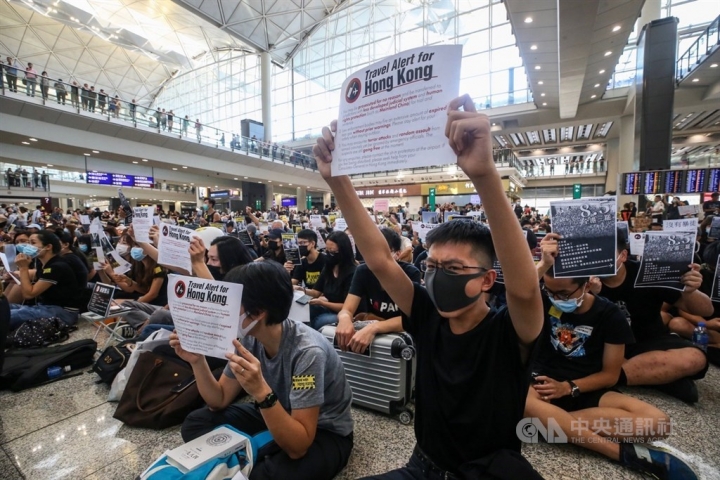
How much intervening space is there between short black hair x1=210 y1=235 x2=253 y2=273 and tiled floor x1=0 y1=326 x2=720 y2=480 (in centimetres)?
123

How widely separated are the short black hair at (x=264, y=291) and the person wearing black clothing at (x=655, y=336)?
208 centimetres

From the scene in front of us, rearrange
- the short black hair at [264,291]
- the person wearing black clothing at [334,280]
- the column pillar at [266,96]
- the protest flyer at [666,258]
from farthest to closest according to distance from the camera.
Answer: the column pillar at [266,96] < the person wearing black clothing at [334,280] < the protest flyer at [666,258] < the short black hair at [264,291]

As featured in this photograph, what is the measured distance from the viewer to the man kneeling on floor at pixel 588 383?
195 cm

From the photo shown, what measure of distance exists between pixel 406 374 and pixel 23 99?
16.0 meters

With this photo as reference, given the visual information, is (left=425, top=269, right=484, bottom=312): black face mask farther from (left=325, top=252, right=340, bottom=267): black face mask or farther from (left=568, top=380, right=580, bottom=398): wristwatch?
(left=325, top=252, right=340, bottom=267): black face mask

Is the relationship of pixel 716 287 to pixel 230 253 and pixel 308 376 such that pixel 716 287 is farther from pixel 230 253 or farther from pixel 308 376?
pixel 230 253

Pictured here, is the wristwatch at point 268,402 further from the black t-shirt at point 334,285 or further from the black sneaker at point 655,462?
the black t-shirt at point 334,285

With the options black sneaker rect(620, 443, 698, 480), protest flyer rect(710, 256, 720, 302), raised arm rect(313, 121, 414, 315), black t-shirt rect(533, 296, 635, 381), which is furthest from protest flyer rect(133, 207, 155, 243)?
protest flyer rect(710, 256, 720, 302)

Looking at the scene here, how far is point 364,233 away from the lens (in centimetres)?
137

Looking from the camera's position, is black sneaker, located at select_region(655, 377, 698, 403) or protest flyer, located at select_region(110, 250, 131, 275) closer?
black sneaker, located at select_region(655, 377, 698, 403)

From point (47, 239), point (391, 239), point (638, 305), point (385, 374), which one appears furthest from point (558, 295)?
point (47, 239)

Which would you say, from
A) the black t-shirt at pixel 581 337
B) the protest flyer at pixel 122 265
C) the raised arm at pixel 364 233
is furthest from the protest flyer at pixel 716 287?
the protest flyer at pixel 122 265

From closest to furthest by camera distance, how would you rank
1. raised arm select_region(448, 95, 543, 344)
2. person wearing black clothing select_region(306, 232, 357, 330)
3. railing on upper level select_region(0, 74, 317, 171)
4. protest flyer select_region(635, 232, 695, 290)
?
raised arm select_region(448, 95, 543, 344) → protest flyer select_region(635, 232, 695, 290) → person wearing black clothing select_region(306, 232, 357, 330) → railing on upper level select_region(0, 74, 317, 171)

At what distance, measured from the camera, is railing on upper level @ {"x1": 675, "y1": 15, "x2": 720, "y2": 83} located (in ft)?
31.1
